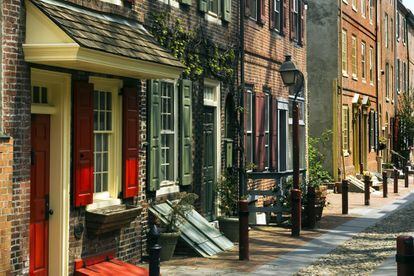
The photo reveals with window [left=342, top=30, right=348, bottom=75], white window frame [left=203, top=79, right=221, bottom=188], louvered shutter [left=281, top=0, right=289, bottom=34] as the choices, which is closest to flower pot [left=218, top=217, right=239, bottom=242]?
white window frame [left=203, top=79, right=221, bottom=188]

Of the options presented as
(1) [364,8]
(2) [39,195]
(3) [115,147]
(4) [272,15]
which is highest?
(1) [364,8]

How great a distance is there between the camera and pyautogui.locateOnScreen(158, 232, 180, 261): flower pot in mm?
10836

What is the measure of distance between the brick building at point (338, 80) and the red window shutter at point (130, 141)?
16.9 metres

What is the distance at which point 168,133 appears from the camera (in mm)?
12195

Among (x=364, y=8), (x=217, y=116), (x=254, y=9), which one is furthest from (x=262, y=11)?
(x=364, y=8)

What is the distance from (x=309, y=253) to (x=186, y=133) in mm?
2920

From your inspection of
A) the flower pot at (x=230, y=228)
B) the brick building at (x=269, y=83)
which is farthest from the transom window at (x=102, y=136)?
the brick building at (x=269, y=83)

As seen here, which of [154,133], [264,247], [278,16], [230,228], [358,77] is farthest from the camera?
[358,77]

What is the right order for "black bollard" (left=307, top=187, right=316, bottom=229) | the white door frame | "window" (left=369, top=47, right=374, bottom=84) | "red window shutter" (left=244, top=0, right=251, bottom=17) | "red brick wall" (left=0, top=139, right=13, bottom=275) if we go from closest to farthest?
"red brick wall" (left=0, top=139, right=13, bottom=275) → the white door frame → "black bollard" (left=307, top=187, right=316, bottom=229) → "red window shutter" (left=244, top=0, right=251, bottom=17) → "window" (left=369, top=47, right=374, bottom=84)

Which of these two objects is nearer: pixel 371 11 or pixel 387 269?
pixel 387 269

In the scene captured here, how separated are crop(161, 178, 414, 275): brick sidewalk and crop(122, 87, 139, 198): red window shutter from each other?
1265 mm

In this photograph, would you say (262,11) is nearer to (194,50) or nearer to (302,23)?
(302,23)

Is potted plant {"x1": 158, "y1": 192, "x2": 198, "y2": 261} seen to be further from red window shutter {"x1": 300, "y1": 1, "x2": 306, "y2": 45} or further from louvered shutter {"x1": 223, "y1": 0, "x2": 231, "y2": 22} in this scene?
red window shutter {"x1": 300, "y1": 1, "x2": 306, "y2": 45}

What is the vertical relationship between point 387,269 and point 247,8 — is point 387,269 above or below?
below
